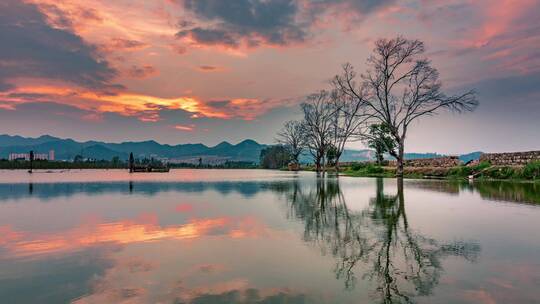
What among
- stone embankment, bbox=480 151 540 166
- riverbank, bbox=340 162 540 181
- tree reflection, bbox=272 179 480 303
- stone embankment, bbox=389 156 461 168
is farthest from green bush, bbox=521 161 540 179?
tree reflection, bbox=272 179 480 303

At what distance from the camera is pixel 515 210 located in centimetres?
1416

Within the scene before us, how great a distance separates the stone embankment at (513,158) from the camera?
32.7 metres

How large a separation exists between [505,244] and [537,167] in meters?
26.0

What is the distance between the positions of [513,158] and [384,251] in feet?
111

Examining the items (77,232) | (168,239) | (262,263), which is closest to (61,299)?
(262,263)

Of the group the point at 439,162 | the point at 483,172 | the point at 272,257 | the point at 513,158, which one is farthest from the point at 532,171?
the point at 272,257

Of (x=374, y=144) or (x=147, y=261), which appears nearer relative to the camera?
(x=147, y=261)

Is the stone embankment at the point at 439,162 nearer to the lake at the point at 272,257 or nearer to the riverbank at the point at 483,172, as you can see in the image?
the riverbank at the point at 483,172

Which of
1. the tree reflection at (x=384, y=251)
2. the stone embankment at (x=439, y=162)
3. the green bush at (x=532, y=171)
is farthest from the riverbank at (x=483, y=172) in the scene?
the tree reflection at (x=384, y=251)

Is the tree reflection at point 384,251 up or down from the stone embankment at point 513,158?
down

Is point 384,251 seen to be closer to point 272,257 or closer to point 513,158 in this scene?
point 272,257

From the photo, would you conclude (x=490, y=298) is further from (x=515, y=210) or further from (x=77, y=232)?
(x=515, y=210)

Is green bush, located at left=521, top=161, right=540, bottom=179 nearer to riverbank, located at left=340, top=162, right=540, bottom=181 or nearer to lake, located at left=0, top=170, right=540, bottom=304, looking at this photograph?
riverbank, located at left=340, top=162, right=540, bottom=181

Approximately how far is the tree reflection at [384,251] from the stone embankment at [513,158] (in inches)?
1053
